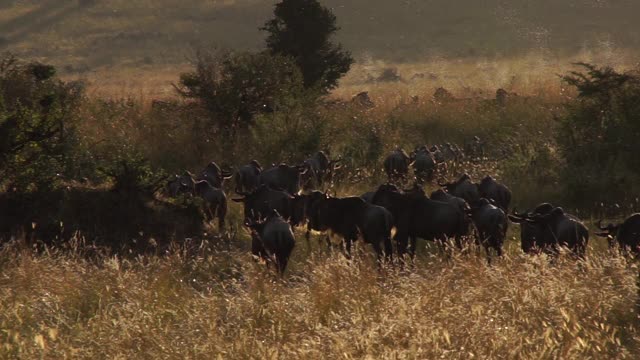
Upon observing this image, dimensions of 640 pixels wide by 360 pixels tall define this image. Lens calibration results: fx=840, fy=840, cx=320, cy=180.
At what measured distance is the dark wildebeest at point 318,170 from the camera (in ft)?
54.6

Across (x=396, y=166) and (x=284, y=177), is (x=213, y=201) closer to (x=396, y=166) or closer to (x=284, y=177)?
(x=284, y=177)

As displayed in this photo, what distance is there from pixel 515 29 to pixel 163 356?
75.5 metres

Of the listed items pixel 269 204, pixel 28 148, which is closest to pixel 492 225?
pixel 269 204

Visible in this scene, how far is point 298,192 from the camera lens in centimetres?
1478

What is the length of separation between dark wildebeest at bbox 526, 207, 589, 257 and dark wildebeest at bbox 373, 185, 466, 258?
3.66 feet

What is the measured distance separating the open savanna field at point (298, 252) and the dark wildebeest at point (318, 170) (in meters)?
0.39

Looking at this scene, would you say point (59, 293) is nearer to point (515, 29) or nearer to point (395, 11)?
point (515, 29)

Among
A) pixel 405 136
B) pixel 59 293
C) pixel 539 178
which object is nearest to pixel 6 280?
pixel 59 293

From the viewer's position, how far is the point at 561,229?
1035 cm

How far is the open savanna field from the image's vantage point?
636cm

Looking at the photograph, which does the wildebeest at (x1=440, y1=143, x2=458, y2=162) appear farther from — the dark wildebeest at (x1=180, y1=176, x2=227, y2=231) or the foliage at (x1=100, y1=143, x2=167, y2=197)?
the foliage at (x1=100, y1=143, x2=167, y2=197)

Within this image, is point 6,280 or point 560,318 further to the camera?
point 6,280

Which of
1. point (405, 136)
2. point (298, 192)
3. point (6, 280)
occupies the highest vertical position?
point (6, 280)

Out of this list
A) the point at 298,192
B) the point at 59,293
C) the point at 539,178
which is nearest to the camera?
the point at 59,293
